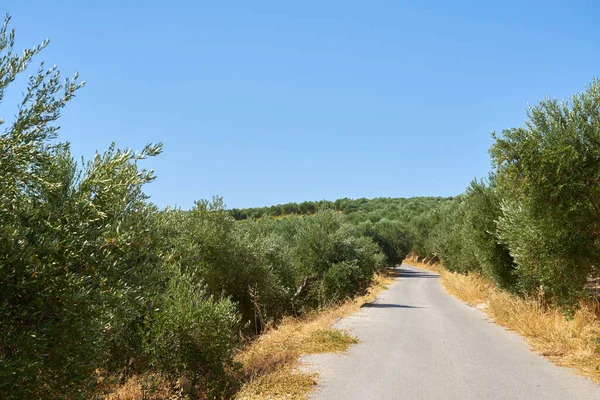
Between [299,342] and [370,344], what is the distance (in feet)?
6.49

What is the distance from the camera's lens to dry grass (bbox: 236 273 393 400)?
8227mm

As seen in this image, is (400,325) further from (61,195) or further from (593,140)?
(61,195)

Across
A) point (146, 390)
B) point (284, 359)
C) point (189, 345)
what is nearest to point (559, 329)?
point (284, 359)

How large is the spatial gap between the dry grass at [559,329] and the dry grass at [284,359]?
16.1ft

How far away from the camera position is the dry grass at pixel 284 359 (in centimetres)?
823

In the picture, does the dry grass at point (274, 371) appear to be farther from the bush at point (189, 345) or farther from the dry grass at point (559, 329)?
the dry grass at point (559, 329)

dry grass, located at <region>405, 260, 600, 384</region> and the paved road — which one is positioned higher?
dry grass, located at <region>405, 260, 600, 384</region>

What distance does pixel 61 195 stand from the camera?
6367 millimetres

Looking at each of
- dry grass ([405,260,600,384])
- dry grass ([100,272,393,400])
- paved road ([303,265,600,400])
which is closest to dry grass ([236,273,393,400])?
dry grass ([100,272,393,400])

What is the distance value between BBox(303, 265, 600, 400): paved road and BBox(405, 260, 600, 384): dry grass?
0.36m

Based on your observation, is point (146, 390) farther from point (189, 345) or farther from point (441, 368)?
point (441, 368)

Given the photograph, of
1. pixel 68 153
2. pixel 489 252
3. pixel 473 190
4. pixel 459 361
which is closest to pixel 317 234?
pixel 473 190

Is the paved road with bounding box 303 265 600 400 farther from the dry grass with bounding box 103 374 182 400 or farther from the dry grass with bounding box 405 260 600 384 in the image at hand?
the dry grass with bounding box 103 374 182 400

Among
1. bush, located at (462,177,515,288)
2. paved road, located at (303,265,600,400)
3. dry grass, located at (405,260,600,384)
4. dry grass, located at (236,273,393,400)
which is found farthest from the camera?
bush, located at (462,177,515,288)
